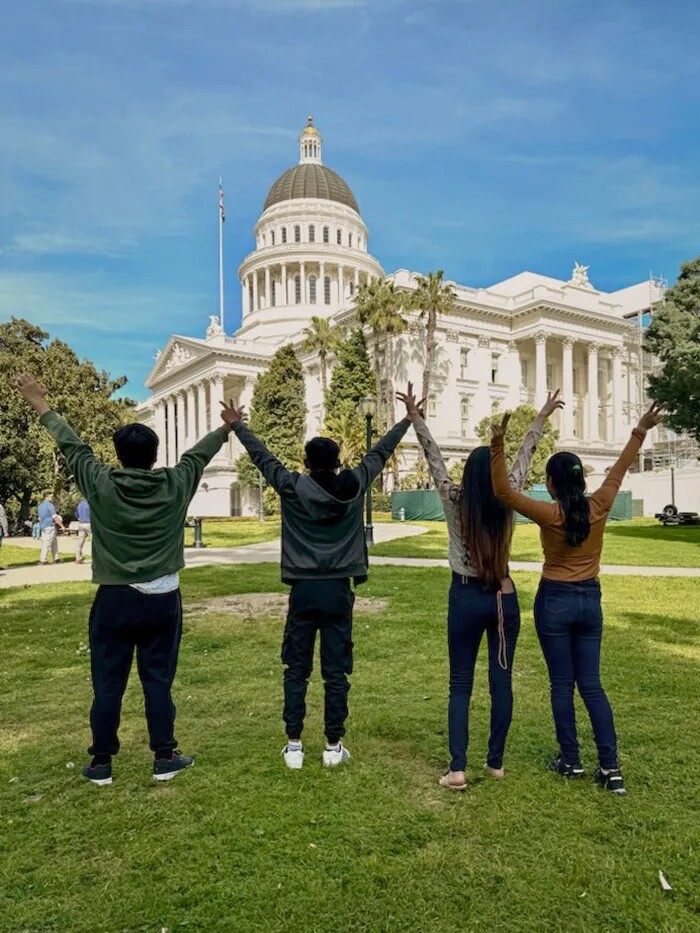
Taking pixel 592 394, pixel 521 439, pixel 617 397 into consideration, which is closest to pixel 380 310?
pixel 521 439

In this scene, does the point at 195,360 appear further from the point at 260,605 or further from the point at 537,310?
the point at 260,605

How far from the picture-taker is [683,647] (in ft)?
27.6

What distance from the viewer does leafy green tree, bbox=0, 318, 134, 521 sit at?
37500 millimetres

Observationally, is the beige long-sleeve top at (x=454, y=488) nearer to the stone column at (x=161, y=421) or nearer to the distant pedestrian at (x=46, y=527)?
Answer: the distant pedestrian at (x=46, y=527)

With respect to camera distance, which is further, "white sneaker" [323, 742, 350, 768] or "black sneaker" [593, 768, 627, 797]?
"white sneaker" [323, 742, 350, 768]

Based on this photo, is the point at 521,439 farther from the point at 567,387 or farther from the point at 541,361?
the point at 567,387

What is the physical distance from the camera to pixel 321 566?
452 centimetres

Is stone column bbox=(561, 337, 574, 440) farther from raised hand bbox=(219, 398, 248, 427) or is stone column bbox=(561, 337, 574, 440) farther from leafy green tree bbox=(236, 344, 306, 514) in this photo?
raised hand bbox=(219, 398, 248, 427)

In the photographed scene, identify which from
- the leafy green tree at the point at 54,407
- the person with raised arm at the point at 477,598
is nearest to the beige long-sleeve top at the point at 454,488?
the person with raised arm at the point at 477,598

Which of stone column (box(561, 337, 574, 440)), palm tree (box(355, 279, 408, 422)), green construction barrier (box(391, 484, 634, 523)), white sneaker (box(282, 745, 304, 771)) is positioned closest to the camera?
white sneaker (box(282, 745, 304, 771))

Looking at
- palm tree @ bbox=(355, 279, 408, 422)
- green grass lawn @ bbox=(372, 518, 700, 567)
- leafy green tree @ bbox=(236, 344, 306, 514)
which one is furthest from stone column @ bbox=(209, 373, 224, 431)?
green grass lawn @ bbox=(372, 518, 700, 567)

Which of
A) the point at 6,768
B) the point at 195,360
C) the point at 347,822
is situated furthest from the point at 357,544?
the point at 195,360

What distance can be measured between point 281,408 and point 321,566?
53254mm

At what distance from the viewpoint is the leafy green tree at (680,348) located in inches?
1007
